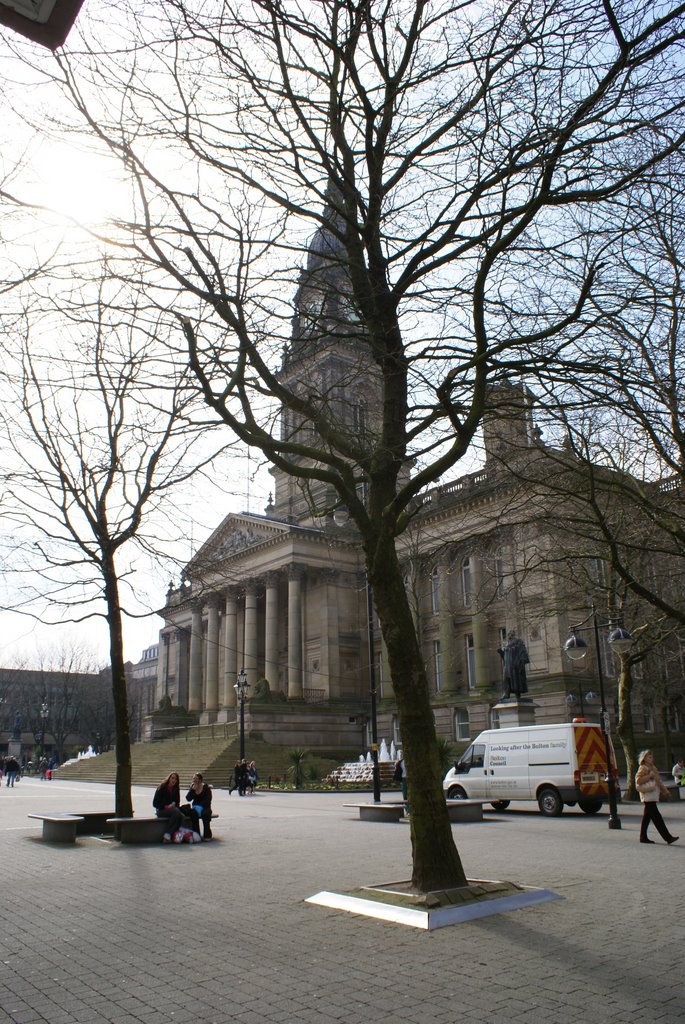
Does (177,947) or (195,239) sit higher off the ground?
(195,239)

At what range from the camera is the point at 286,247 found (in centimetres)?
961

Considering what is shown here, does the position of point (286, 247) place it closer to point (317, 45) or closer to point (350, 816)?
point (317, 45)

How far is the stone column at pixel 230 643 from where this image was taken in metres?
60.7

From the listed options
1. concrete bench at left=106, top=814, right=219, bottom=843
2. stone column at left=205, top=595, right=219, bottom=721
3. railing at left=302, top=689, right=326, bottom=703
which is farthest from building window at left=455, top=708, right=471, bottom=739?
concrete bench at left=106, top=814, right=219, bottom=843

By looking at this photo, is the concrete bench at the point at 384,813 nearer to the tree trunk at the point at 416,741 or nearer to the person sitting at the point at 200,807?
the person sitting at the point at 200,807

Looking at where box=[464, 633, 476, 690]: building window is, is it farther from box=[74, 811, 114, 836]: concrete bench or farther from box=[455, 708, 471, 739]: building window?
box=[74, 811, 114, 836]: concrete bench

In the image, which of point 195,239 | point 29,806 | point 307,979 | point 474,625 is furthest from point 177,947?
point 474,625

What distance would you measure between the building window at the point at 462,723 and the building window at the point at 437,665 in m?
2.50

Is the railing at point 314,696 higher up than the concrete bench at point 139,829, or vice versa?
the railing at point 314,696

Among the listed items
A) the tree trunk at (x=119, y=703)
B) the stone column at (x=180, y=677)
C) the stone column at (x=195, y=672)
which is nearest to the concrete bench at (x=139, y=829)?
the tree trunk at (x=119, y=703)

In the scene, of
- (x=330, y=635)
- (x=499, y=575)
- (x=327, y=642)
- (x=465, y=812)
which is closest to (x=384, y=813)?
(x=465, y=812)

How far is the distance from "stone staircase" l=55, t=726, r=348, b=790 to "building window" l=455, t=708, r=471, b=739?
730cm

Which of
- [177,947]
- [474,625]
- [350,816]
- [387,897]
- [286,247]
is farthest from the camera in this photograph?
[474,625]

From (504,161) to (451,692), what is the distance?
42.6 m
